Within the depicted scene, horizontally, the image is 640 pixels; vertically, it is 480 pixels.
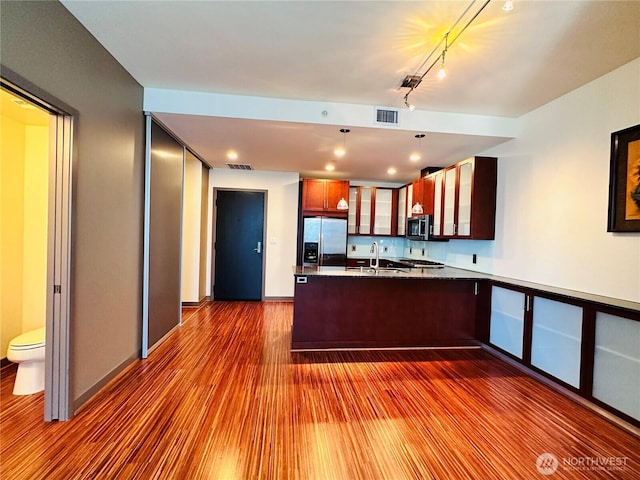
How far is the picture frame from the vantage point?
221cm

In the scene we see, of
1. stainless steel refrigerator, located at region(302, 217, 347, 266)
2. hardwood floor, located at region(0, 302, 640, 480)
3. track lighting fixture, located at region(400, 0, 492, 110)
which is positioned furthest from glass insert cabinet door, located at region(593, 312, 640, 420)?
stainless steel refrigerator, located at region(302, 217, 347, 266)

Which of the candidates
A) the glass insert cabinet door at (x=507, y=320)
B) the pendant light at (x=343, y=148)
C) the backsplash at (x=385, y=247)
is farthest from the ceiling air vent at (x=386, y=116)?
the backsplash at (x=385, y=247)

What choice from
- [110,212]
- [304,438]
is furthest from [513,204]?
[110,212]

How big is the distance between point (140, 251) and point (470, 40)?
137 inches

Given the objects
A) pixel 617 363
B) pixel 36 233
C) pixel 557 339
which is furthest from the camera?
pixel 36 233

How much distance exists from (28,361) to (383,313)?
3.28 meters

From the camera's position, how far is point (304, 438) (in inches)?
75.0

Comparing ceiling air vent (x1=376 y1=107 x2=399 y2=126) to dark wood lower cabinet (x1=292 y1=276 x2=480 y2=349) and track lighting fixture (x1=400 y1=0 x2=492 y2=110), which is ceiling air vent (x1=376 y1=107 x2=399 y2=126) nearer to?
track lighting fixture (x1=400 y1=0 x2=492 y2=110)

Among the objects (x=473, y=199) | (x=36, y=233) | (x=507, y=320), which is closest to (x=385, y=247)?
(x=473, y=199)

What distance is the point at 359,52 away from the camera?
2.26 meters

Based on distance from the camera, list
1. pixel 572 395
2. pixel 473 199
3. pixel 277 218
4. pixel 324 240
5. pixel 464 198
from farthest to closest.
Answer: pixel 277 218 < pixel 324 240 < pixel 464 198 < pixel 473 199 < pixel 572 395

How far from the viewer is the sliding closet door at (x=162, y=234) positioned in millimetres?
3121

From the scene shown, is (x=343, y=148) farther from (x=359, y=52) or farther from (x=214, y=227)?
(x=214, y=227)

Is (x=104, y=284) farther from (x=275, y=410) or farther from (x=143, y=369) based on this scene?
(x=275, y=410)
